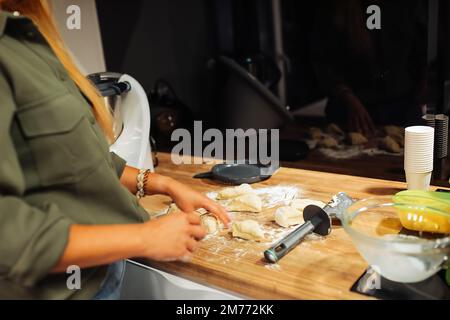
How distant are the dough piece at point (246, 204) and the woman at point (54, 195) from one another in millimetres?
312

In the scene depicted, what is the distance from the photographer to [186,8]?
5.68ft

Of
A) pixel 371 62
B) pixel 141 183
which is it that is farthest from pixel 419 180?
pixel 141 183

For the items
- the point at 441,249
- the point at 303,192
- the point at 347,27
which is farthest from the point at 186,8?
the point at 441,249

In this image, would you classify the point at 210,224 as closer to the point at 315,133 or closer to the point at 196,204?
the point at 196,204

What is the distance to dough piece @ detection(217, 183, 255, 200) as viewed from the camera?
1161mm

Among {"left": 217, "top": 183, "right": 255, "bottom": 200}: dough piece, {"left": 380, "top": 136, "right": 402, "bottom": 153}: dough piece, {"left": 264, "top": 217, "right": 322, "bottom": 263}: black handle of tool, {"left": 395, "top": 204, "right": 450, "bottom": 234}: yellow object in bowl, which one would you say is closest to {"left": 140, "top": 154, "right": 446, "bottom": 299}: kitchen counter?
{"left": 264, "top": 217, "right": 322, "bottom": 263}: black handle of tool

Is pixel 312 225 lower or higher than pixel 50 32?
lower

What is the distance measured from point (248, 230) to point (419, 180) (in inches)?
16.3

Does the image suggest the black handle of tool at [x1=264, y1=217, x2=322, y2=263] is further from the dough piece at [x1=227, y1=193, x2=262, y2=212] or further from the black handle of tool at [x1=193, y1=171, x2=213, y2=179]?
the black handle of tool at [x1=193, y1=171, x2=213, y2=179]

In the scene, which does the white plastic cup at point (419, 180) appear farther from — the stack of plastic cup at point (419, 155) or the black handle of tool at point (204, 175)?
the black handle of tool at point (204, 175)

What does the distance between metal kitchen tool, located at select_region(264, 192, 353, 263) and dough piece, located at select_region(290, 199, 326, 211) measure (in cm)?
4

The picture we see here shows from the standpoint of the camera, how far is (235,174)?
4.29 feet

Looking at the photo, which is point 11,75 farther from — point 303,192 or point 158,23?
point 158,23
